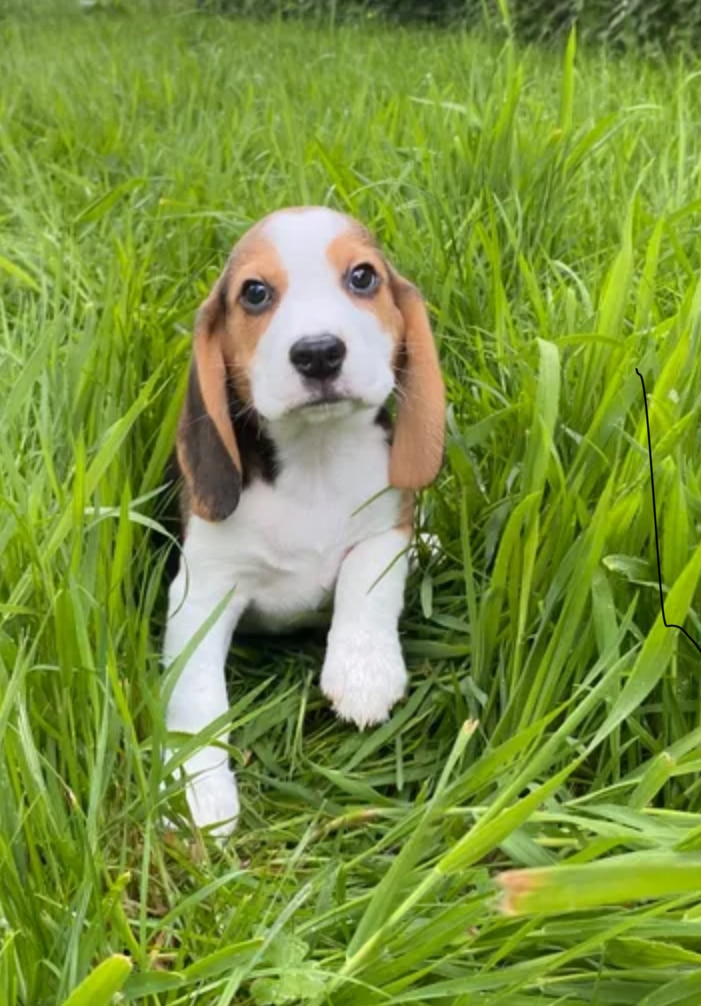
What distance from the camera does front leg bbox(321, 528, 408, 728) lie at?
6.38 ft

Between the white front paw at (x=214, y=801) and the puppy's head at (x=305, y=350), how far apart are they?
46 centimetres

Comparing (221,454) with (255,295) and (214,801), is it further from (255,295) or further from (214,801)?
(214,801)

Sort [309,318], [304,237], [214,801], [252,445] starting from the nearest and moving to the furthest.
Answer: [214,801] < [309,318] < [304,237] < [252,445]

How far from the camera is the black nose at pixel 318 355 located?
1.85 m

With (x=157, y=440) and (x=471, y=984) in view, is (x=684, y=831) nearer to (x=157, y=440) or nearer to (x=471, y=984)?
(x=471, y=984)

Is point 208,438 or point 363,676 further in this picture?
point 208,438

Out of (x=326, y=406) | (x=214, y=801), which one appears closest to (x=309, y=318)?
(x=326, y=406)

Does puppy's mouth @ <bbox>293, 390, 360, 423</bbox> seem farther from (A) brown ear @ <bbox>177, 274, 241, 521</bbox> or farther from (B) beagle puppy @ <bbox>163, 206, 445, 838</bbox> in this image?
(A) brown ear @ <bbox>177, 274, 241, 521</bbox>

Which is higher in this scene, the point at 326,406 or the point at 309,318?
the point at 309,318

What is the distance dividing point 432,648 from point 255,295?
2.24ft

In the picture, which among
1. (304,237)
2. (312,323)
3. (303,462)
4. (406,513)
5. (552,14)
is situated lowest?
(406,513)

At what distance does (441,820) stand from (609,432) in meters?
0.79

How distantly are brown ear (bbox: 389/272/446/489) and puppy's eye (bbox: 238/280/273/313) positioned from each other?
28 centimetres

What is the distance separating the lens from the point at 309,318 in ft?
6.23
